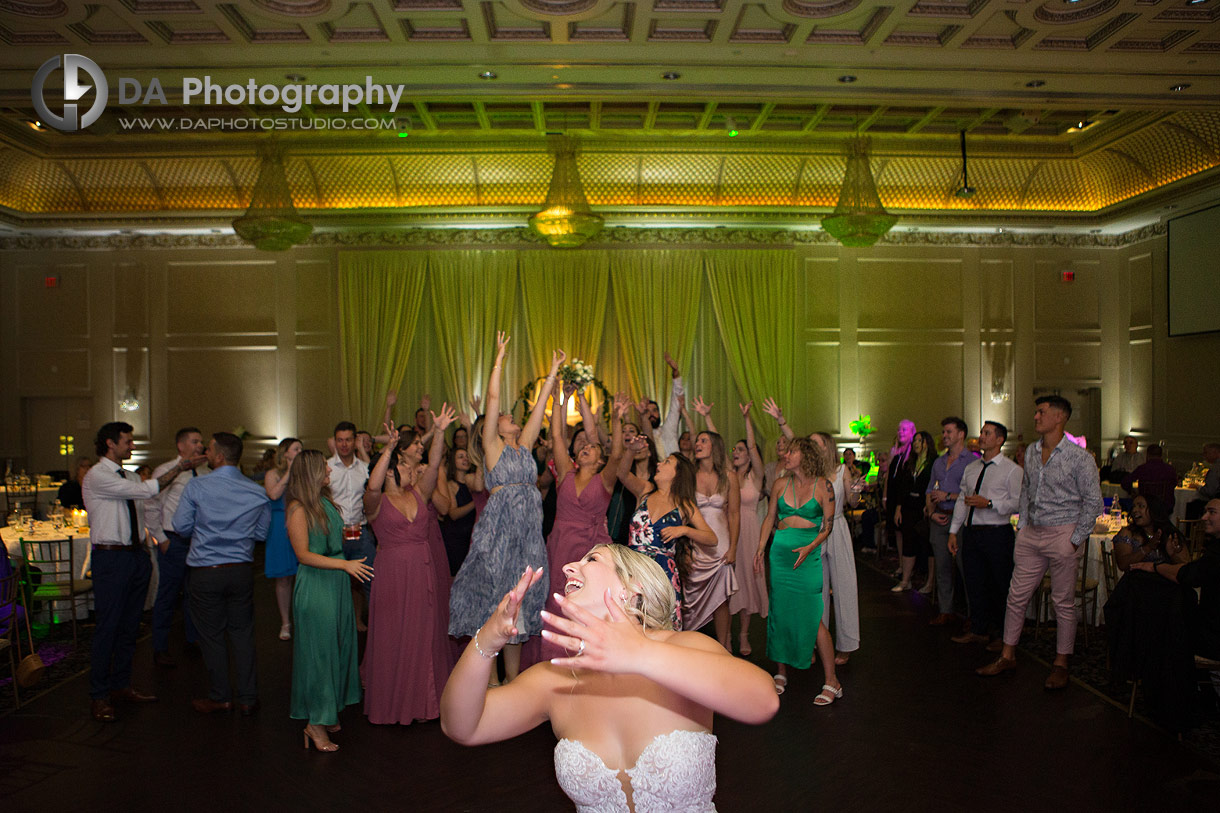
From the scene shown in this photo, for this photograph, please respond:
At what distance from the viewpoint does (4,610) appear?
4949mm

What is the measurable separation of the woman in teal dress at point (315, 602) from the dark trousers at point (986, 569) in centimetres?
443

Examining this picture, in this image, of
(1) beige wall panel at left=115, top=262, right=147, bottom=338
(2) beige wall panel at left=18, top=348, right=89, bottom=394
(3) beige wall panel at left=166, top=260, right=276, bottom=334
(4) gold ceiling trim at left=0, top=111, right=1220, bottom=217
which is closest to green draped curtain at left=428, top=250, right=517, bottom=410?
(4) gold ceiling trim at left=0, top=111, right=1220, bottom=217

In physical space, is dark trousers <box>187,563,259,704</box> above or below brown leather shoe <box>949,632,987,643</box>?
above

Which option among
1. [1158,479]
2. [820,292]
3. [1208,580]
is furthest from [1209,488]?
[1208,580]

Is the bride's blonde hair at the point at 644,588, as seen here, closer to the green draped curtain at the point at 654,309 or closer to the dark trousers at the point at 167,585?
the dark trousers at the point at 167,585

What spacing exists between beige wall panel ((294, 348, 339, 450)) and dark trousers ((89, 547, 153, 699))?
7861mm

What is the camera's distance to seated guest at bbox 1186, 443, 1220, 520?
8.94 metres

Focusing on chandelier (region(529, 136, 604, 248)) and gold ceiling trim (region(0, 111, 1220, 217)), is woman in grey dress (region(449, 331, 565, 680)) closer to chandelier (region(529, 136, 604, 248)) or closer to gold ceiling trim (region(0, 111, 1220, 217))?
chandelier (region(529, 136, 604, 248))

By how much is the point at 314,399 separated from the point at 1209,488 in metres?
12.3

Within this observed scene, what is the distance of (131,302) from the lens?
12828 mm

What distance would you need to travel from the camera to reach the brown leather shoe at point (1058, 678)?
5.04 metres

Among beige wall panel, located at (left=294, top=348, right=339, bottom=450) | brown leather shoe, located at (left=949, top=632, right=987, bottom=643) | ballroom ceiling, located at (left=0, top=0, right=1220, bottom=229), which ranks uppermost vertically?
ballroom ceiling, located at (left=0, top=0, right=1220, bottom=229)

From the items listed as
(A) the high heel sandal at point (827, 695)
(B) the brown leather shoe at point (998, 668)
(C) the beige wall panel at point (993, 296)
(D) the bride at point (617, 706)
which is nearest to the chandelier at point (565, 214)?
(A) the high heel sandal at point (827, 695)

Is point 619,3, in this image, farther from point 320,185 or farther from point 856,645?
point 320,185
